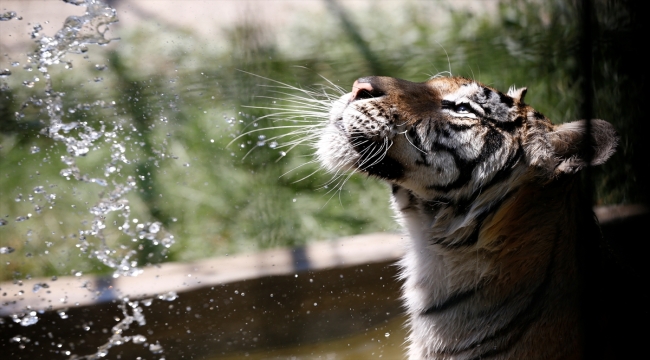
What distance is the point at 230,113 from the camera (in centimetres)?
265

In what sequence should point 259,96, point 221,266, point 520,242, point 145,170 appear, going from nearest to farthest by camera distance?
point 520,242, point 221,266, point 145,170, point 259,96

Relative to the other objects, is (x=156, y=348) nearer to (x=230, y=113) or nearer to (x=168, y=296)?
(x=168, y=296)

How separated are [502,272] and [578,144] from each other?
0.31m

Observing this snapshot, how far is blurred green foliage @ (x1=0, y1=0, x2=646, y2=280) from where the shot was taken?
7.58 ft

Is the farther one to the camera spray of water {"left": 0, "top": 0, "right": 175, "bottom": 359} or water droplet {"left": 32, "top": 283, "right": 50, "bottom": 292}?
spray of water {"left": 0, "top": 0, "right": 175, "bottom": 359}

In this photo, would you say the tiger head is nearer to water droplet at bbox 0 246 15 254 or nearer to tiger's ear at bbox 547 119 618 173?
tiger's ear at bbox 547 119 618 173

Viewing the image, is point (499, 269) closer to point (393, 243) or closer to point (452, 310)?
point (452, 310)

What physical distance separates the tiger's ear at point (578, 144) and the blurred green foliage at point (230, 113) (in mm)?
820

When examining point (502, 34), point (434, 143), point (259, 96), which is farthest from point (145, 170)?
point (502, 34)

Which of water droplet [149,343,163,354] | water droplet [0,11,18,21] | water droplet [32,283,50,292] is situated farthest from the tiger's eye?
water droplet [0,11,18,21]

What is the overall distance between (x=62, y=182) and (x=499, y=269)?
162 cm

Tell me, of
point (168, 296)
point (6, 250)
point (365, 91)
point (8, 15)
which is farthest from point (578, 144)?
point (8, 15)

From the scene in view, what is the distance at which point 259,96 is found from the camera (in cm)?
273

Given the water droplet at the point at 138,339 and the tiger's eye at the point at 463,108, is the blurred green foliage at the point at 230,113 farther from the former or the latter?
the tiger's eye at the point at 463,108
